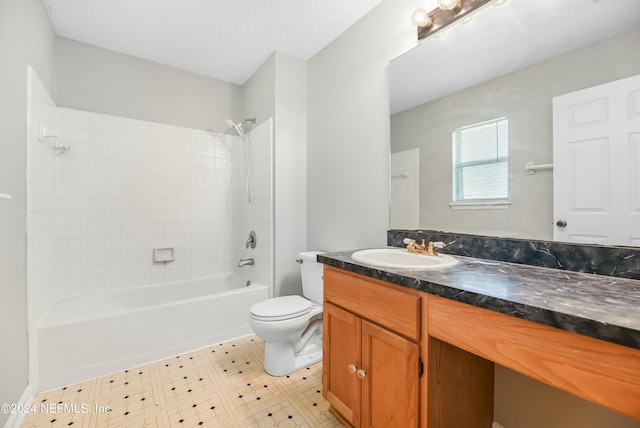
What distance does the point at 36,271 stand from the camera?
5.35 feet

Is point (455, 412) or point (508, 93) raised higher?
point (508, 93)

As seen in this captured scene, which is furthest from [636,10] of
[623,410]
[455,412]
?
[455,412]

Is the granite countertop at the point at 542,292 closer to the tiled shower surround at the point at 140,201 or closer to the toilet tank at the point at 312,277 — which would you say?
the toilet tank at the point at 312,277

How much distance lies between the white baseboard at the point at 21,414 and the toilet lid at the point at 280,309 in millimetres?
1136

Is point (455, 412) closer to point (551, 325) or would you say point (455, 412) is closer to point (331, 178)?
point (551, 325)

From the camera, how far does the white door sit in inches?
34.8

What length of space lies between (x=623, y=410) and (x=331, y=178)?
1.84m

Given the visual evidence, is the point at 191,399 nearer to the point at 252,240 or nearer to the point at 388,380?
the point at 388,380

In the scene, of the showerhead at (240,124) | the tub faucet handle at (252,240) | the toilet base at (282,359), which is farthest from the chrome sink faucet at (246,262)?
the showerhead at (240,124)

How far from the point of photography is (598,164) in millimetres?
941

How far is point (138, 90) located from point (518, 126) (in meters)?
2.88

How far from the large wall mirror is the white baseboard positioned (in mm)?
2102

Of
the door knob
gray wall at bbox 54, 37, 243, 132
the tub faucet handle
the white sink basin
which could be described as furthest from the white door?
gray wall at bbox 54, 37, 243, 132

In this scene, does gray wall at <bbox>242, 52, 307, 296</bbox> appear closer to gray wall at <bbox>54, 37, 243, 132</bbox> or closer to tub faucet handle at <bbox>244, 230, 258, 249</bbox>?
tub faucet handle at <bbox>244, 230, 258, 249</bbox>
